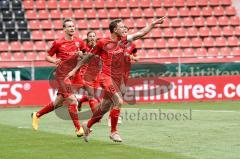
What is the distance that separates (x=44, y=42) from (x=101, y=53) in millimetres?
19484

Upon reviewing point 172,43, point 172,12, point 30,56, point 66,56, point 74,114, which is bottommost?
point 74,114

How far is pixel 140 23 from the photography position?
33250 mm

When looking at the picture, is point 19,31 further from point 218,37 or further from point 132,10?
point 218,37

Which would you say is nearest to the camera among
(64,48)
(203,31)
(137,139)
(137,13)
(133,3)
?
(137,139)

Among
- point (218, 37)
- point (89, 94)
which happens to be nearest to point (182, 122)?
point (89, 94)

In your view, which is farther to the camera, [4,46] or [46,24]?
[46,24]

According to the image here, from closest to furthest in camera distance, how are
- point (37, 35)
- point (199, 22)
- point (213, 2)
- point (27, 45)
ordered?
point (27, 45) → point (37, 35) → point (199, 22) → point (213, 2)

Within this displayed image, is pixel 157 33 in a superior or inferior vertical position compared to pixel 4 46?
superior

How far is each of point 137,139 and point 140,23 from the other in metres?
21.3

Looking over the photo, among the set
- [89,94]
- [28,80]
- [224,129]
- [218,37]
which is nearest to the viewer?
[224,129]

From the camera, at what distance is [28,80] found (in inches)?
996

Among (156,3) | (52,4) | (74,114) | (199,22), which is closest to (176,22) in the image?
(199,22)

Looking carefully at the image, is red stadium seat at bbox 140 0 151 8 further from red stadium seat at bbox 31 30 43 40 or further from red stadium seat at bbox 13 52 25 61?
red stadium seat at bbox 13 52 25 61

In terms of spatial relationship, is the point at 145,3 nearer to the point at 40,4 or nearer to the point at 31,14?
the point at 40,4
